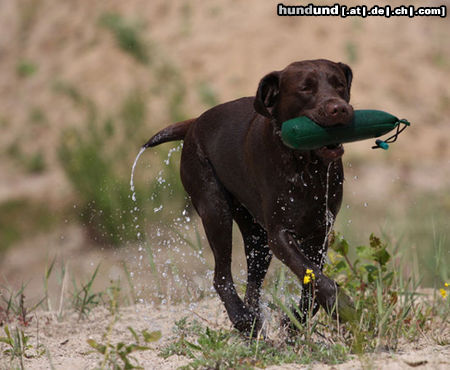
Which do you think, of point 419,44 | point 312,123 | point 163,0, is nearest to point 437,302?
point 312,123

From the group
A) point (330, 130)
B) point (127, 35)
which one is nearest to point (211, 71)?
point (127, 35)

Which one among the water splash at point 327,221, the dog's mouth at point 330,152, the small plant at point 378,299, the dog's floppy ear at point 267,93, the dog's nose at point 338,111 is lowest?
the small plant at point 378,299

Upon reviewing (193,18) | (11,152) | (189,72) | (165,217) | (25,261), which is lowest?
(25,261)

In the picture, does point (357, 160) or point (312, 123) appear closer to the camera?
point (312, 123)

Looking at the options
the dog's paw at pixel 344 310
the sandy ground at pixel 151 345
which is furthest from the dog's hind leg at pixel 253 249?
the dog's paw at pixel 344 310

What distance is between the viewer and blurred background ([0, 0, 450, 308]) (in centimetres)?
941

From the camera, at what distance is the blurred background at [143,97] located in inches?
371

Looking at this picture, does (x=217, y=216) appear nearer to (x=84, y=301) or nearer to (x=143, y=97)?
(x=84, y=301)

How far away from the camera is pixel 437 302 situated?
4.39 meters

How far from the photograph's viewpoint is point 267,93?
12.2 ft

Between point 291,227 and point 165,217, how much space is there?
4.79 m

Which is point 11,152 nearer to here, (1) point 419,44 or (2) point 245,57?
(2) point 245,57

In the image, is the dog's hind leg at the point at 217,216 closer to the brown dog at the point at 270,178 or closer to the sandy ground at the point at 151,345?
the brown dog at the point at 270,178

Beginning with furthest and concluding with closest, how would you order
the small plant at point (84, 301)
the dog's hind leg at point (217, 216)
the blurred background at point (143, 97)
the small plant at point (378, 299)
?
the blurred background at point (143, 97) → the small plant at point (84, 301) → the dog's hind leg at point (217, 216) → the small plant at point (378, 299)
